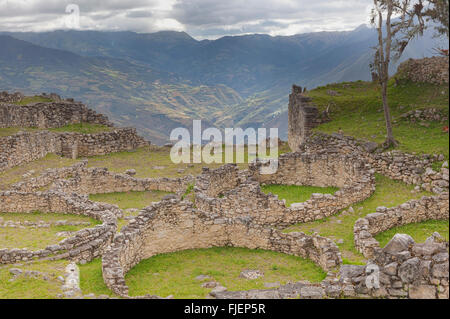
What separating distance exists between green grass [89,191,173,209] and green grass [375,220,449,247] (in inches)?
476

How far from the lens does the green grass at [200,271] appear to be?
43.8ft

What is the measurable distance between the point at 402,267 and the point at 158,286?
7.05m

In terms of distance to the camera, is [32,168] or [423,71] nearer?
[32,168]

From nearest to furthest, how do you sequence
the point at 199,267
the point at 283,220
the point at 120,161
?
the point at 199,267, the point at 283,220, the point at 120,161

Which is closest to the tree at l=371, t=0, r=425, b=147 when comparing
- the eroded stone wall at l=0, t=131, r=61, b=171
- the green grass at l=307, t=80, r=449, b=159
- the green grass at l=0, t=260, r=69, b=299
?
the green grass at l=307, t=80, r=449, b=159

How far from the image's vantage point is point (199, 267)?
1559cm

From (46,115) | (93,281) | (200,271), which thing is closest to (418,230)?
(200,271)

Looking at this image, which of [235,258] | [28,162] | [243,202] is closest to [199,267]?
[235,258]

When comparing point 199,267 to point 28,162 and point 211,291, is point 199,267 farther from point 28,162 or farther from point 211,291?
point 28,162

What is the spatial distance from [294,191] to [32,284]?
15445 millimetres

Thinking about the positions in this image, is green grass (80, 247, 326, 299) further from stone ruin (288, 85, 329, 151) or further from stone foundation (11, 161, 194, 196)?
stone ruin (288, 85, 329, 151)

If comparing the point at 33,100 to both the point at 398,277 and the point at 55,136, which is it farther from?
the point at 398,277

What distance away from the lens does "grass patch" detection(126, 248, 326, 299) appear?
1359 centimetres

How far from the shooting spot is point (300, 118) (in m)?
33.3
